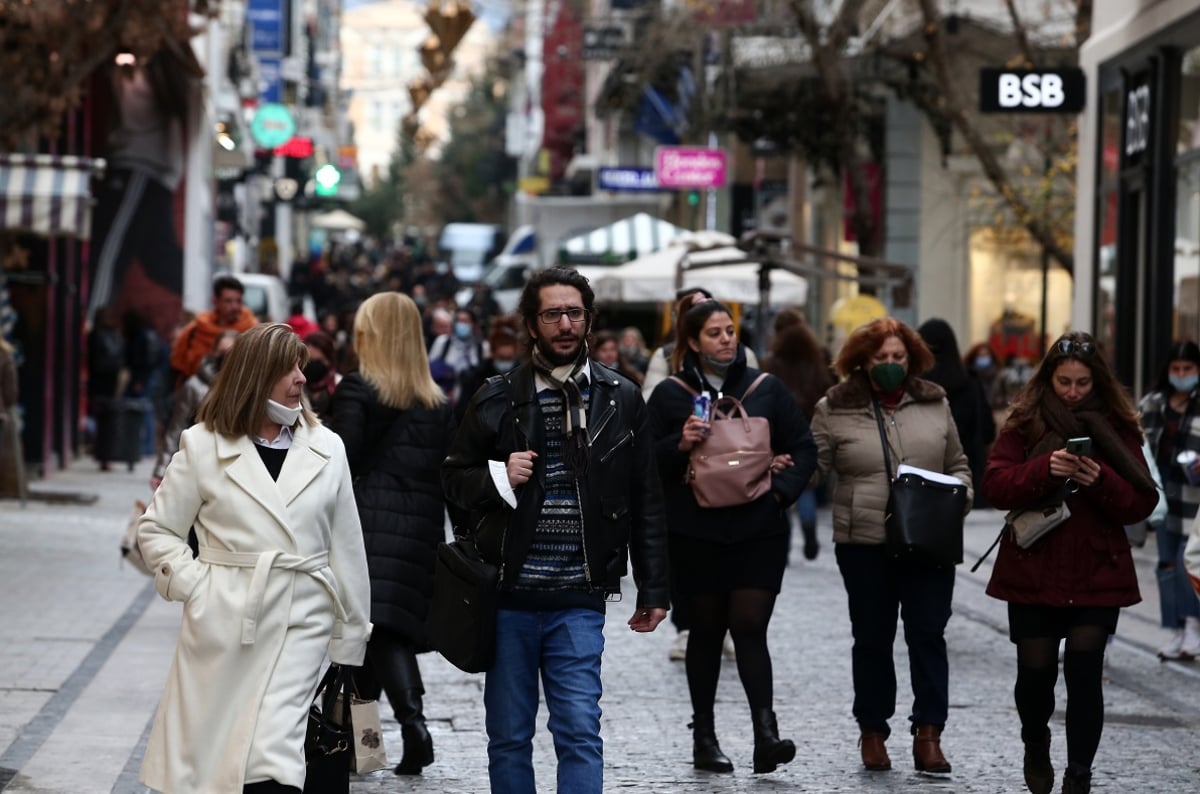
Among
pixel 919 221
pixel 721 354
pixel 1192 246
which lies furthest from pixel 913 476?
pixel 919 221

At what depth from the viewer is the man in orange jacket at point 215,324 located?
526 inches

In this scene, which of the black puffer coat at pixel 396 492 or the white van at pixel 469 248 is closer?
the black puffer coat at pixel 396 492

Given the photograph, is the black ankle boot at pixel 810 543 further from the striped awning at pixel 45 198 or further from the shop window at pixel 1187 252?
the striped awning at pixel 45 198

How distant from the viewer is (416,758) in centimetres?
811

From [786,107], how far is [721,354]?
22.4 m

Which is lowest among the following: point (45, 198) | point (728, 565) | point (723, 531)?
point (728, 565)

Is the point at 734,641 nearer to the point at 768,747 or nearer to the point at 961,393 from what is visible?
the point at 768,747

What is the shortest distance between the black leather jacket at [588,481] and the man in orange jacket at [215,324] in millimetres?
7016

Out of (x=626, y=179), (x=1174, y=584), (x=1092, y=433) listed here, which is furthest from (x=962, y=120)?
(x=626, y=179)

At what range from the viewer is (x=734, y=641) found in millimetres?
8148

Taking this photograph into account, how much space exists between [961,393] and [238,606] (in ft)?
18.0

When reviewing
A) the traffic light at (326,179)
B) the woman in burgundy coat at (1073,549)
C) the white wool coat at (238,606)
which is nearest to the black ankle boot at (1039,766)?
the woman in burgundy coat at (1073,549)

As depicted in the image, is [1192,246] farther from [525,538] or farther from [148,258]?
[148,258]

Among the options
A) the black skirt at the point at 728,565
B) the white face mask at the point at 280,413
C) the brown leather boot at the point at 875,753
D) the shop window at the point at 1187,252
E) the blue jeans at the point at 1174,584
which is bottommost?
the brown leather boot at the point at 875,753
